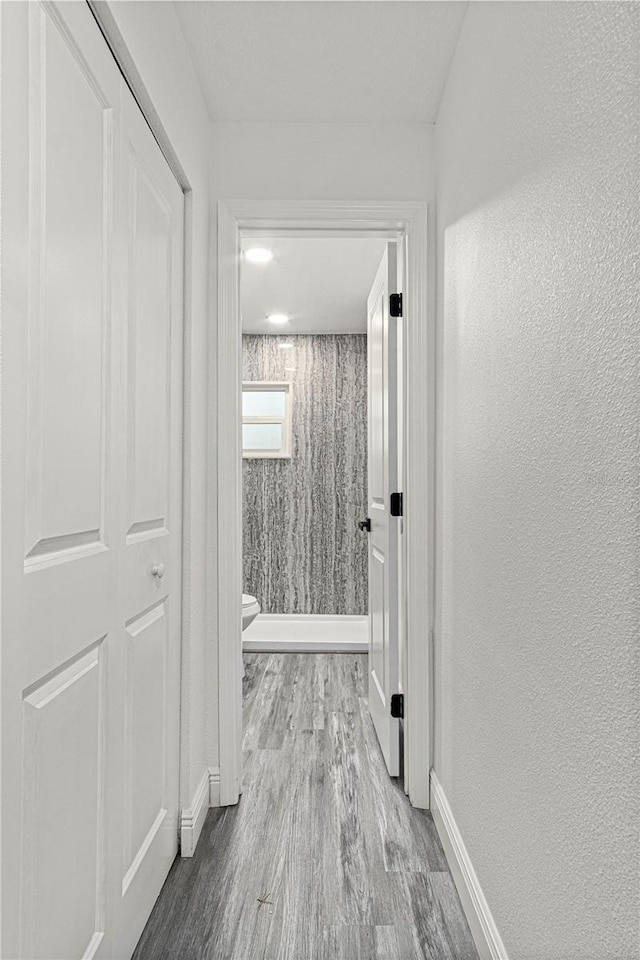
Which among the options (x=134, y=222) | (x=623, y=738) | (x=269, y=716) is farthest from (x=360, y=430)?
(x=623, y=738)

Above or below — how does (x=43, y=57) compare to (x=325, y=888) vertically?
above

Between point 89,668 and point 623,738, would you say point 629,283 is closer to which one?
point 623,738

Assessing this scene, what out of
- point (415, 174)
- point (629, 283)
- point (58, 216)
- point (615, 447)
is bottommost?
point (615, 447)

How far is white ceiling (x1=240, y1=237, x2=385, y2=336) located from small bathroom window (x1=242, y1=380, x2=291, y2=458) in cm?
47

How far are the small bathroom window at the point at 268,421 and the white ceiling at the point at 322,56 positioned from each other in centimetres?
326

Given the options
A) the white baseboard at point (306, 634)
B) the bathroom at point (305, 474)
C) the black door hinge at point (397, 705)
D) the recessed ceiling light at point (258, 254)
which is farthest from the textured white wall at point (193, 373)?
the bathroom at point (305, 474)

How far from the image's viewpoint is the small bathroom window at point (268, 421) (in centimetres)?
574

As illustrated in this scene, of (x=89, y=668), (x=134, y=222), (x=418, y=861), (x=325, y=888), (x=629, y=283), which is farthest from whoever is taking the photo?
(x=418, y=861)

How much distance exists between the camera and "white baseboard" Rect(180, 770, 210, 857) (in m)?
2.19

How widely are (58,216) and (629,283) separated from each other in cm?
91

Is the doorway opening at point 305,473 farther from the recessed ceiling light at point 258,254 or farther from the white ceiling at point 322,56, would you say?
the white ceiling at point 322,56

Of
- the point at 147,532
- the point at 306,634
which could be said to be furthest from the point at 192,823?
the point at 306,634

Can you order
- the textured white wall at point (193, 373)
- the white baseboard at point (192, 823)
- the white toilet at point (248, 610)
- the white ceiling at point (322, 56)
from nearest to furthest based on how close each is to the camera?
the textured white wall at point (193, 373) < the white ceiling at point (322, 56) < the white baseboard at point (192, 823) < the white toilet at point (248, 610)

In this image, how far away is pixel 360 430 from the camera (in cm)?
575
